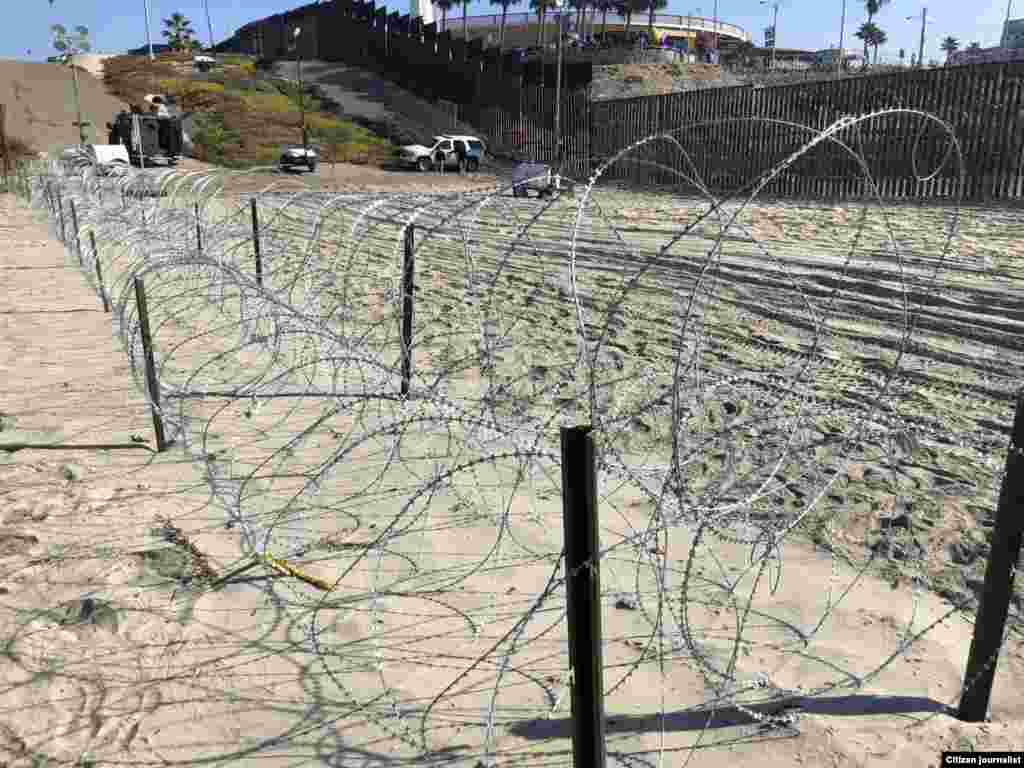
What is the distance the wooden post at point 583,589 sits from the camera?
1570mm

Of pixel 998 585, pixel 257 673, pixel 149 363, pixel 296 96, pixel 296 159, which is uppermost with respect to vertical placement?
pixel 296 96

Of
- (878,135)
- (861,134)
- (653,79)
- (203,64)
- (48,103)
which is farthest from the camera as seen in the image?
(203,64)

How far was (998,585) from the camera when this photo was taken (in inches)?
92.1

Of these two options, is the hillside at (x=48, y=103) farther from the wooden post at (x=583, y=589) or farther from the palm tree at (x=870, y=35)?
the palm tree at (x=870, y=35)

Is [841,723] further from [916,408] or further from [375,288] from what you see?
[375,288]

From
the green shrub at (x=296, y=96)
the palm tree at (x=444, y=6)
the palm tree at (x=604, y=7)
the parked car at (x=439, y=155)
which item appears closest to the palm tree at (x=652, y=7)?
the palm tree at (x=604, y=7)

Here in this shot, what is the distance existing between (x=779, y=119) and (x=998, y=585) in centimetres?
298

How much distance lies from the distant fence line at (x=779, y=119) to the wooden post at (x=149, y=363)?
3690 mm

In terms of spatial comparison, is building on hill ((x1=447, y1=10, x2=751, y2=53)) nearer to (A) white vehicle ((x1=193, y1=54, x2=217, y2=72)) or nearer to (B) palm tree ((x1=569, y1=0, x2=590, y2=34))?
(B) palm tree ((x1=569, y1=0, x2=590, y2=34))

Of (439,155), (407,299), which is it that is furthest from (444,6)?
(407,299)

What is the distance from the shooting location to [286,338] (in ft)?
22.1

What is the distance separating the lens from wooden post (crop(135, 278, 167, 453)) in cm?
437

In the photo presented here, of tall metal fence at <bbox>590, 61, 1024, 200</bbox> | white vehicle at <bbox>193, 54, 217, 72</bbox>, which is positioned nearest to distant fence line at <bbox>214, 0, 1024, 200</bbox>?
tall metal fence at <bbox>590, 61, 1024, 200</bbox>

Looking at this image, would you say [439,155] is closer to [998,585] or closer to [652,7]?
[998,585]
